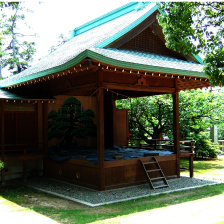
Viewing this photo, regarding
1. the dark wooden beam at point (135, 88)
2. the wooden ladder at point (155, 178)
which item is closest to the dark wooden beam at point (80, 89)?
the dark wooden beam at point (135, 88)

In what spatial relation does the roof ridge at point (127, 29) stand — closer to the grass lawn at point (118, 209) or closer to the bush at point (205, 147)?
the grass lawn at point (118, 209)

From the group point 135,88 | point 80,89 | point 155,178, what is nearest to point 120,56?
point 135,88

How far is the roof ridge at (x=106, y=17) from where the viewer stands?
12086 millimetres

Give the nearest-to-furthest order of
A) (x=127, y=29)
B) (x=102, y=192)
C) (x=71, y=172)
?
1. (x=102, y=192)
2. (x=71, y=172)
3. (x=127, y=29)

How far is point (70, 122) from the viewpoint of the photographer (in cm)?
1148

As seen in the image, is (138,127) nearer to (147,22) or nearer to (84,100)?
(84,100)

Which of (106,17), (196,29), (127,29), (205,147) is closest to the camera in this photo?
(196,29)

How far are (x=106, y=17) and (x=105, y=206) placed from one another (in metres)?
9.12

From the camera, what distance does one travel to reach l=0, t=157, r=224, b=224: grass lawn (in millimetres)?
5729

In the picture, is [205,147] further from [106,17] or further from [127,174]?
[127,174]

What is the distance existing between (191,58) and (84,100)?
469 cm

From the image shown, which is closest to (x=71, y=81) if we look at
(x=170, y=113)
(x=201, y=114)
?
(x=170, y=113)

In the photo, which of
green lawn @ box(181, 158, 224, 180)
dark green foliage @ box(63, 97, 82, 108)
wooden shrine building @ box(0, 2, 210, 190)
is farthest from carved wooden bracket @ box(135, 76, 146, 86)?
green lawn @ box(181, 158, 224, 180)

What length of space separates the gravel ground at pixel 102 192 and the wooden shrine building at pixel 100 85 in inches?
10.0
